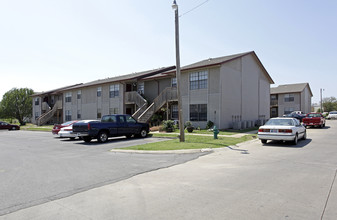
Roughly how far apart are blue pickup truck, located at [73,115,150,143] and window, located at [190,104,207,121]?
6.88 m

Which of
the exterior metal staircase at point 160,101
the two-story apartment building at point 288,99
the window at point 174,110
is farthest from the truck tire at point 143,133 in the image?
the two-story apartment building at point 288,99

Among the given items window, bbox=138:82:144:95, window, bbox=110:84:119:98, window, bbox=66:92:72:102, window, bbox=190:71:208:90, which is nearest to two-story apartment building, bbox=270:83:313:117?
window, bbox=138:82:144:95

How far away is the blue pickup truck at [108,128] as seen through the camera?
15281mm

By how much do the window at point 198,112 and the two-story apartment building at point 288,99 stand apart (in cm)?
3326

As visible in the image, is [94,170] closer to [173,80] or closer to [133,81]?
[173,80]

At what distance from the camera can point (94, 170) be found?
303 inches

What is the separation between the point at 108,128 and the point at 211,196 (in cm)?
1220

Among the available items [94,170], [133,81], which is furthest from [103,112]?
[94,170]

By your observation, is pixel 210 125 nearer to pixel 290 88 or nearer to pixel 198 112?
pixel 198 112

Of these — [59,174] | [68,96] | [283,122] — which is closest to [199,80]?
[283,122]

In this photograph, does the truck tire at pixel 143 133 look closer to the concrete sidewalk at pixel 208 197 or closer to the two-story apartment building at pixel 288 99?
the concrete sidewalk at pixel 208 197

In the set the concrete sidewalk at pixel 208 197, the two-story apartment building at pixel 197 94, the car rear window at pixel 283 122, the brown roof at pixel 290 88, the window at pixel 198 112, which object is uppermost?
the brown roof at pixel 290 88

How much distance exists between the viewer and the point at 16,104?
186ft

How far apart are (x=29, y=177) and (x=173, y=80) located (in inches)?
825
